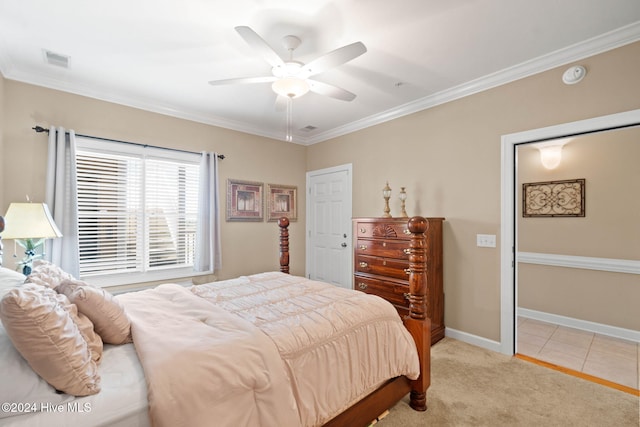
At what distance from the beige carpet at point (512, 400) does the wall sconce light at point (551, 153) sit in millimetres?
2603

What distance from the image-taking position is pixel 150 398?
1.03 meters

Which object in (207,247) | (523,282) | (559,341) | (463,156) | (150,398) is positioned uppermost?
(463,156)

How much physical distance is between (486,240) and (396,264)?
959mm

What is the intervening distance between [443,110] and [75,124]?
415 cm

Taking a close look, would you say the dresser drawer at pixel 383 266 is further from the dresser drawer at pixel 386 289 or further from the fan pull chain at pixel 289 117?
the fan pull chain at pixel 289 117

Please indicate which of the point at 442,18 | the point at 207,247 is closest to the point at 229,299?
the point at 207,247

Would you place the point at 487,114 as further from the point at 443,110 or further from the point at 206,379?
the point at 206,379

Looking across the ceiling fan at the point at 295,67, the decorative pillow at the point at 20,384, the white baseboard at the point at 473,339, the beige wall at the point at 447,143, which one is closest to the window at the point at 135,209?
the beige wall at the point at 447,143

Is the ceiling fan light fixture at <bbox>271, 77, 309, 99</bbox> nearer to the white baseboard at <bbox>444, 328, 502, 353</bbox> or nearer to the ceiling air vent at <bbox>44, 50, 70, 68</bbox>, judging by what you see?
the ceiling air vent at <bbox>44, 50, 70, 68</bbox>

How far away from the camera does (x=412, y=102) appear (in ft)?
11.6

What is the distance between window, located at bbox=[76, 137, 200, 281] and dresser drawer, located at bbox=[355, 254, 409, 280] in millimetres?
2328

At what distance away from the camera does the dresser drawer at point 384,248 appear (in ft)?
10.1

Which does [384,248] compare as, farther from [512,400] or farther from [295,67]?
[295,67]

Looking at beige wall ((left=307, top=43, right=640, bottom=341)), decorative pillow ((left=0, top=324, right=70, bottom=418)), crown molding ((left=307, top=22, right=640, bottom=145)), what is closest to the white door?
beige wall ((left=307, top=43, right=640, bottom=341))
